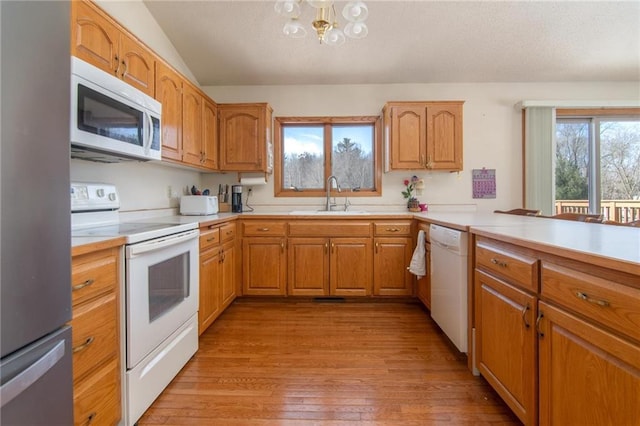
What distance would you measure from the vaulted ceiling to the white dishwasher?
1859mm

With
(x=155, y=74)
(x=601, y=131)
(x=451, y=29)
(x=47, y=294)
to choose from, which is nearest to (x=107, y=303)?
(x=47, y=294)

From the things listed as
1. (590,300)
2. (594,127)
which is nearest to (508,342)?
(590,300)

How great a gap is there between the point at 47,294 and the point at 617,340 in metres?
1.45

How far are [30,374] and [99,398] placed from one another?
0.71m

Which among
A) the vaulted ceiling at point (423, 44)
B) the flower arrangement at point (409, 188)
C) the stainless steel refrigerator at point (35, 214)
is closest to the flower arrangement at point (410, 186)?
the flower arrangement at point (409, 188)

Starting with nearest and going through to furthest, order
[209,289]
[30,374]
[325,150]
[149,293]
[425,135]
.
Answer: [30,374] < [149,293] < [209,289] < [425,135] < [325,150]

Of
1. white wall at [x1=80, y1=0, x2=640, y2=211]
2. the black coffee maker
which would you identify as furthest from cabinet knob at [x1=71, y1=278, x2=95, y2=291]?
white wall at [x1=80, y1=0, x2=640, y2=211]

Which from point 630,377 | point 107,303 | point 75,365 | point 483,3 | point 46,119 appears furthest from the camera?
point 483,3

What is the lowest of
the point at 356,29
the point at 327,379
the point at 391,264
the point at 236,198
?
the point at 327,379

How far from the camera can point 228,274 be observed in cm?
258

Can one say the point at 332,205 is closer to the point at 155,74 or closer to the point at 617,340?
the point at 155,74

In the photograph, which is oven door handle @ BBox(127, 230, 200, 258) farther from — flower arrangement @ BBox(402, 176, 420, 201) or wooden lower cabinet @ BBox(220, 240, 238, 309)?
flower arrangement @ BBox(402, 176, 420, 201)

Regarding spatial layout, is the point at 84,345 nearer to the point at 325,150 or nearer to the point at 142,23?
the point at 142,23

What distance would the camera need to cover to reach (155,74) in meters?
1.99
